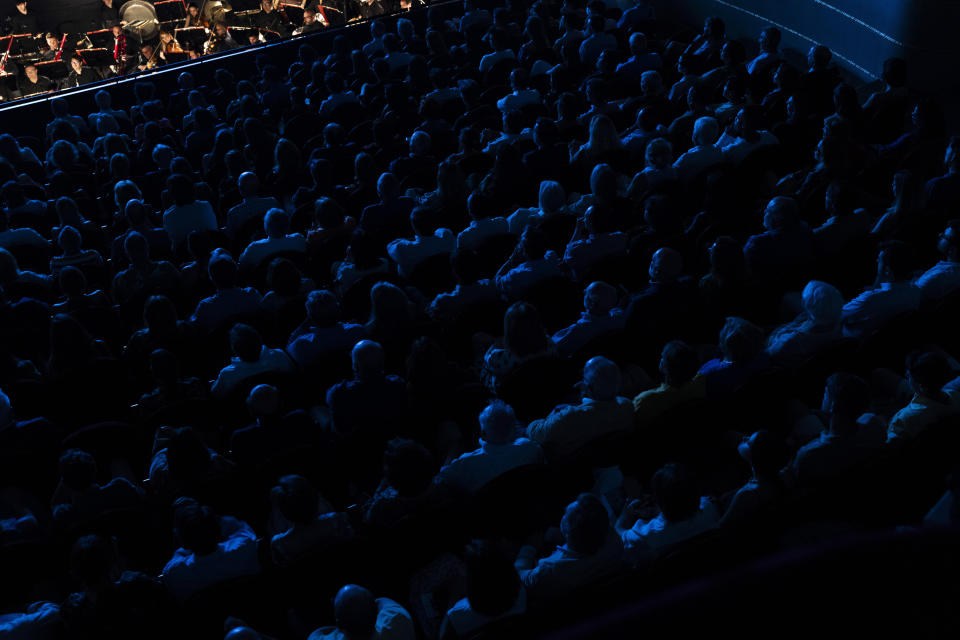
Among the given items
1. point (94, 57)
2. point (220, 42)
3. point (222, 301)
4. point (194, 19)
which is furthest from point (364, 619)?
point (194, 19)

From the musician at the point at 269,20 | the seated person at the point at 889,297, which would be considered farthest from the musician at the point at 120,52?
the seated person at the point at 889,297

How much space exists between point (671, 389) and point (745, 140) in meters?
3.71

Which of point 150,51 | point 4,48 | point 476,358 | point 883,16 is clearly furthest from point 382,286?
point 4,48

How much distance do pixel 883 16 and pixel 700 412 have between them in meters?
7.59

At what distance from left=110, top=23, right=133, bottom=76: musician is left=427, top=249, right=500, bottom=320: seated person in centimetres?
1251

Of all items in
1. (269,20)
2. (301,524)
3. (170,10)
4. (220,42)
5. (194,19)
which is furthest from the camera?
(170,10)

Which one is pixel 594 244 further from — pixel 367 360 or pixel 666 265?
pixel 367 360

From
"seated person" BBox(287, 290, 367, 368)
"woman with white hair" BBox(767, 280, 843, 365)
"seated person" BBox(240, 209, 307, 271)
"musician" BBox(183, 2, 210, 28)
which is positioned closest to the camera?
"woman with white hair" BBox(767, 280, 843, 365)

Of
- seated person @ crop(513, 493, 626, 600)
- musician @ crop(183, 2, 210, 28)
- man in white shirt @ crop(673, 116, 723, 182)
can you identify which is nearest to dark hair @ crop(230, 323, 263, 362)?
seated person @ crop(513, 493, 626, 600)

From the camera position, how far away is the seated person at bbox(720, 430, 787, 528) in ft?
13.6

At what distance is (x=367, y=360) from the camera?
508cm

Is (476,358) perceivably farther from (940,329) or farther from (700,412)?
(940,329)

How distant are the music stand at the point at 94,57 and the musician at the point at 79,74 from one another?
8 cm

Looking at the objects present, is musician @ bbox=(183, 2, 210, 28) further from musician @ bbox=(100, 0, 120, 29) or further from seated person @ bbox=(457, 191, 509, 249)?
seated person @ bbox=(457, 191, 509, 249)
